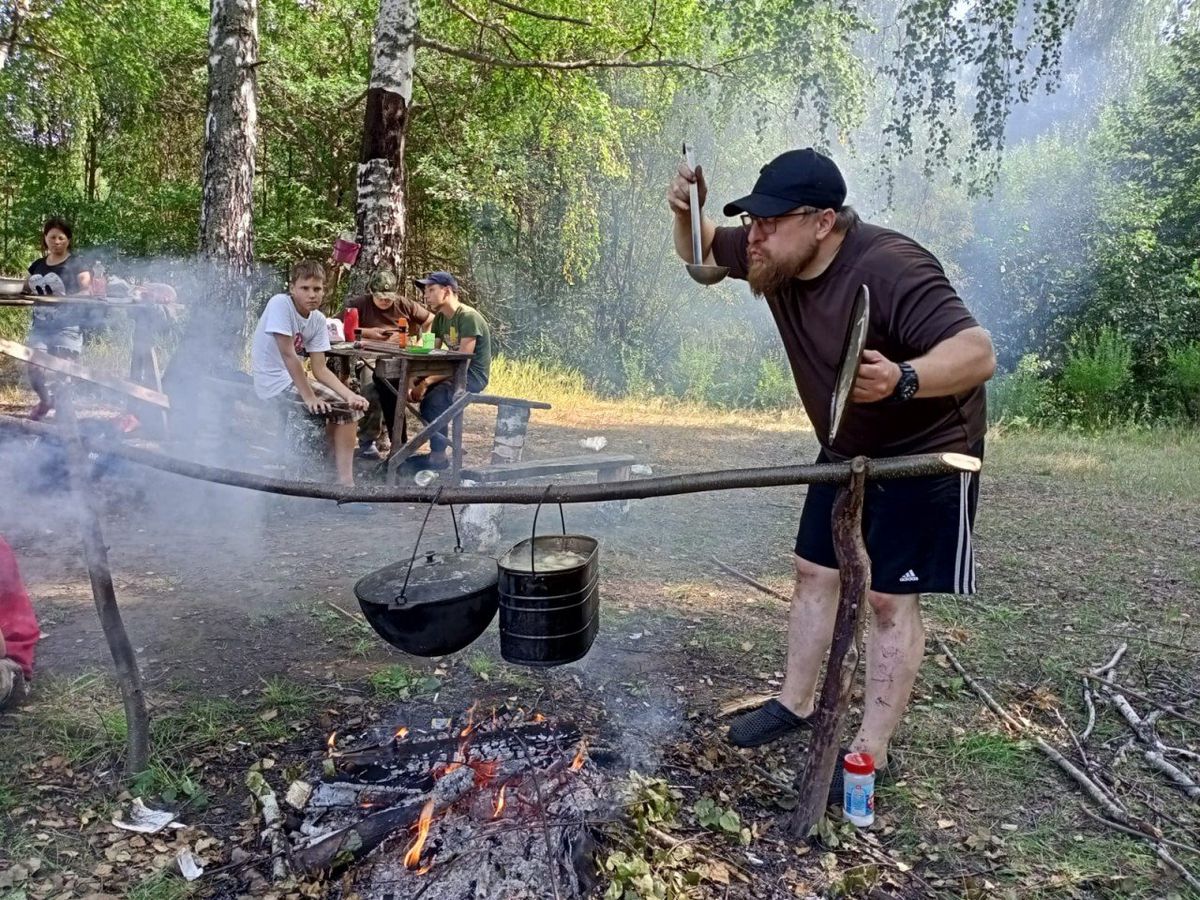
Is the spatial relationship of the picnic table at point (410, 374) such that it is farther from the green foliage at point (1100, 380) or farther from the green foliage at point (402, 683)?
the green foliage at point (1100, 380)

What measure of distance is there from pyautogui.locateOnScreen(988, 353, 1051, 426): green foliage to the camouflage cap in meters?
8.54

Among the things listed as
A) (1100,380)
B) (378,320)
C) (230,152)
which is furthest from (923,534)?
(1100,380)

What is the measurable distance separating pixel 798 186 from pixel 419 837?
2093 millimetres

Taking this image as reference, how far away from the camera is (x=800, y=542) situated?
2914 millimetres

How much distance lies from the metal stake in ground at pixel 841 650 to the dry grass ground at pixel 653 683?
16cm

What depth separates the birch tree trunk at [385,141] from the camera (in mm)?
7484

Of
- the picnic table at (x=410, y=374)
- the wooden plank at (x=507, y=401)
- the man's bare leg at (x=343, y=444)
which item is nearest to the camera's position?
the man's bare leg at (x=343, y=444)

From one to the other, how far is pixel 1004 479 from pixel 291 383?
6.39 m

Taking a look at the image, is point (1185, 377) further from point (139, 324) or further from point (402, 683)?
point (139, 324)

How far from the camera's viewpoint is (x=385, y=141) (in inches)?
299

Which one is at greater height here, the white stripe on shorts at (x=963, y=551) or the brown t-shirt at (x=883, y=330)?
the brown t-shirt at (x=883, y=330)

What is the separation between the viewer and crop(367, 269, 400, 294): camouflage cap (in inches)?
295

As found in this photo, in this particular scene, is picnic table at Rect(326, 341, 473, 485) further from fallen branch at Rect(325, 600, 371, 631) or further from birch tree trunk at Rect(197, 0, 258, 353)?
fallen branch at Rect(325, 600, 371, 631)

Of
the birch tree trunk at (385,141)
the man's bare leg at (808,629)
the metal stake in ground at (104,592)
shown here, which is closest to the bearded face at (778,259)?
the man's bare leg at (808,629)
